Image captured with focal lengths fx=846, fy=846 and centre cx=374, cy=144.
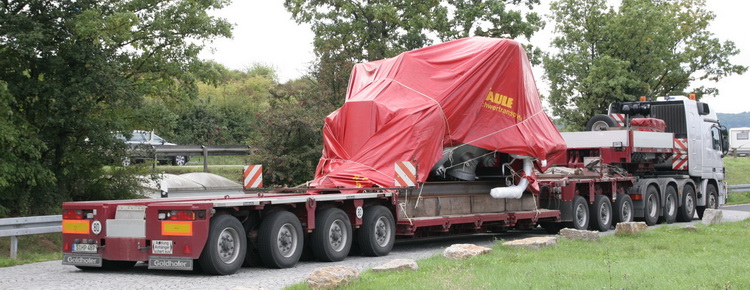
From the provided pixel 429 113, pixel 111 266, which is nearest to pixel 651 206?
pixel 429 113

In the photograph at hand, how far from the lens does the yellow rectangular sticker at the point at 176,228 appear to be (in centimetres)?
1106

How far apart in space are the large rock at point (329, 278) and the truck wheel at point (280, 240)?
2802 mm

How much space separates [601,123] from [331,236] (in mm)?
11959

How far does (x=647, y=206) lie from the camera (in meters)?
22.7

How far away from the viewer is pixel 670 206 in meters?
23.8

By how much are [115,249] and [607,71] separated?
31273mm

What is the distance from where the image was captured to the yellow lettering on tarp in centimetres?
1630

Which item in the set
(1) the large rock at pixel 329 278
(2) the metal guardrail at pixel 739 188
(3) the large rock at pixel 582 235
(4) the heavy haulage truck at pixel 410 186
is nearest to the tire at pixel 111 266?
(4) the heavy haulage truck at pixel 410 186

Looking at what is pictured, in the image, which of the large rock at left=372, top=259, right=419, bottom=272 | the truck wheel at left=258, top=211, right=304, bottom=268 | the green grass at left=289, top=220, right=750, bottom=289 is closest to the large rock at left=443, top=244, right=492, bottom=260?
the green grass at left=289, top=220, right=750, bottom=289

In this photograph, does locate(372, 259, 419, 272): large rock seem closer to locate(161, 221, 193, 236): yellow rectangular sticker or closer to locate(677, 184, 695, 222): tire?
locate(161, 221, 193, 236): yellow rectangular sticker

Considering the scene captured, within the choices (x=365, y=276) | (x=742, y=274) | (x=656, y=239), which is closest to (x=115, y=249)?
(x=365, y=276)

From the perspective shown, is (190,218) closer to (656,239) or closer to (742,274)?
(742,274)

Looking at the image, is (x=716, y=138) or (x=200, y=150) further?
(x=200, y=150)

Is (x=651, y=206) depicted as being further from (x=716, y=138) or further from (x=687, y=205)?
(x=716, y=138)
